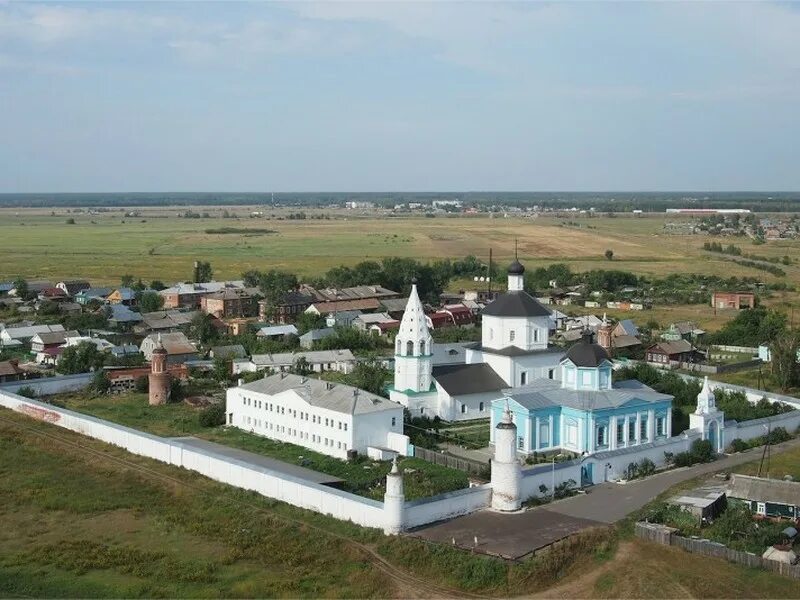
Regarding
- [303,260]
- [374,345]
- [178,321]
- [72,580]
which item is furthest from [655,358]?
[303,260]

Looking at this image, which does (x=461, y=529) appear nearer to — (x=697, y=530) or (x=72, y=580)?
(x=697, y=530)

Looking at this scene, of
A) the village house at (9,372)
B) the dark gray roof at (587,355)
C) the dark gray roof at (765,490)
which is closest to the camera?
the dark gray roof at (765,490)

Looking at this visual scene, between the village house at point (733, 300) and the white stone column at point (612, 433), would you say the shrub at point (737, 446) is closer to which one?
the white stone column at point (612, 433)

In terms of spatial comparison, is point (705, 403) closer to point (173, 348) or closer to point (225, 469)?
point (225, 469)

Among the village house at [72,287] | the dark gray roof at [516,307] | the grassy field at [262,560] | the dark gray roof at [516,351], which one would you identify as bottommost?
the grassy field at [262,560]

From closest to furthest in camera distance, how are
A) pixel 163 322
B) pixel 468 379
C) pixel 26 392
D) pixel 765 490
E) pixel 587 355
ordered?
pixel 765 490, pixel 587 355, pixel 468 379, pixel 26 392, pixel 163 322

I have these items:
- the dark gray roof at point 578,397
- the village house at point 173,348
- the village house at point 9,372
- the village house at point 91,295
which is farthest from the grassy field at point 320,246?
the dark gray roof at point 578,397

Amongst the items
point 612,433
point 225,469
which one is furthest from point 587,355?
point 225,469
